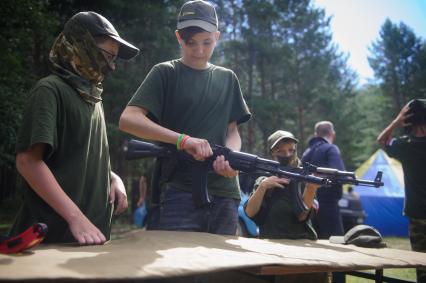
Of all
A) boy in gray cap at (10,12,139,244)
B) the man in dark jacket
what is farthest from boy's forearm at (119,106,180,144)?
the man in dark jacket

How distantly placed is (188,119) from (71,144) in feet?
→ 2.86

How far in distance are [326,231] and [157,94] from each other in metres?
4.56

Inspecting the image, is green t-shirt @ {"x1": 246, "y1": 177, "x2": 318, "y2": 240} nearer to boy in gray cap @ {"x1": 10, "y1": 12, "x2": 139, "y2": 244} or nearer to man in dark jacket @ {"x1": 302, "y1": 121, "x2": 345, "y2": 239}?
boy in gray cap @ {"x1": 10, "y1": 12, "x2": 139, "y2": 244}

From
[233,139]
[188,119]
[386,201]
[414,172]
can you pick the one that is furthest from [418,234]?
[386,201]

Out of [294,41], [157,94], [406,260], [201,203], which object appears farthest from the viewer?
[294,41]

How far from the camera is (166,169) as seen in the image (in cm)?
263

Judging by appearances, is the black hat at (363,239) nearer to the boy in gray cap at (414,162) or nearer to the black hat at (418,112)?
the boy in gray cap at (414,162)

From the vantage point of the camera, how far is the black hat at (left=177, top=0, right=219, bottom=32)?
8.50 ft

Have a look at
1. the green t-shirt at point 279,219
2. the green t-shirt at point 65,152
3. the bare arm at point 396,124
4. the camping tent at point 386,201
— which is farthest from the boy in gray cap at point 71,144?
the camping tent at point 386,201

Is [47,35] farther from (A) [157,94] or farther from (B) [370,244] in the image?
(B) [370,244]

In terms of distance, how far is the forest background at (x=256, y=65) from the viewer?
499 inches

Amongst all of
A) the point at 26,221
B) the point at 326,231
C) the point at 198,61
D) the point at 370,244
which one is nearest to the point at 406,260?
the point at 370,244

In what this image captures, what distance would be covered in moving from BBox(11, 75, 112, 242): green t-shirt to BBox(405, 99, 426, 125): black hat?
3271 mm

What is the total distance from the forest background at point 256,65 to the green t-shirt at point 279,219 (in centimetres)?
916
